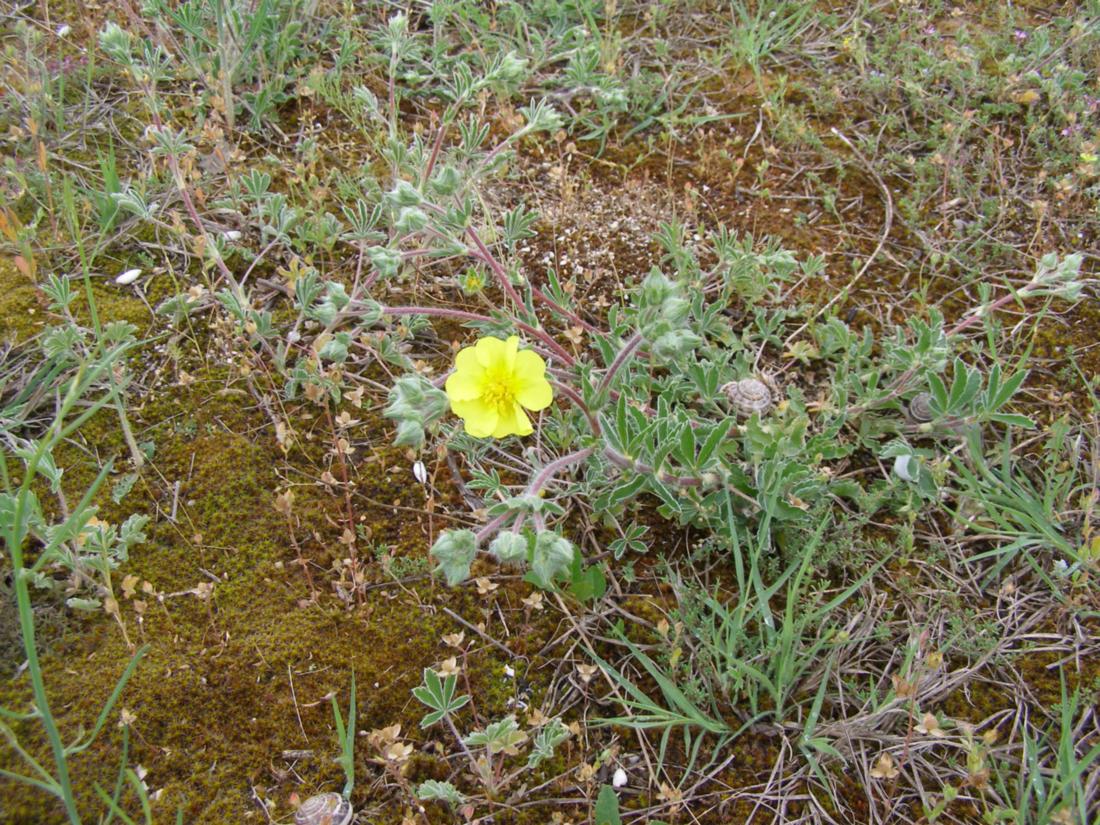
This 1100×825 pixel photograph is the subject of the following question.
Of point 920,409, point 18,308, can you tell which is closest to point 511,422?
point 920,409

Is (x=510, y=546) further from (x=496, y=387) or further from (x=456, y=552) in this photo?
(x=496, y=387)

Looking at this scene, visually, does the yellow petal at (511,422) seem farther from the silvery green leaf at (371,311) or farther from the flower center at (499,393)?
the silvery green leaf at (371,311)

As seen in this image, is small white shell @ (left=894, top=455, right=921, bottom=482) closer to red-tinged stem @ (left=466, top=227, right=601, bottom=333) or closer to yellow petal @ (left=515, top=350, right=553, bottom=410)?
red-tinged stem @ (left=466, top=227, right=601, bottom=333)

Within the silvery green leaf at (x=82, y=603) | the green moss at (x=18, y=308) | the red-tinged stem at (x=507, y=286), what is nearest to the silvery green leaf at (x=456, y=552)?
the red-tinged stem at (x=507, y=286)

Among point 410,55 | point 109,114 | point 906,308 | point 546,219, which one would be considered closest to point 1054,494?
point 906,308

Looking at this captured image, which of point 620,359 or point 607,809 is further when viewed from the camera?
point 620,359

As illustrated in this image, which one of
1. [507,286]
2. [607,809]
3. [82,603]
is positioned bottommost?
[607,809]
